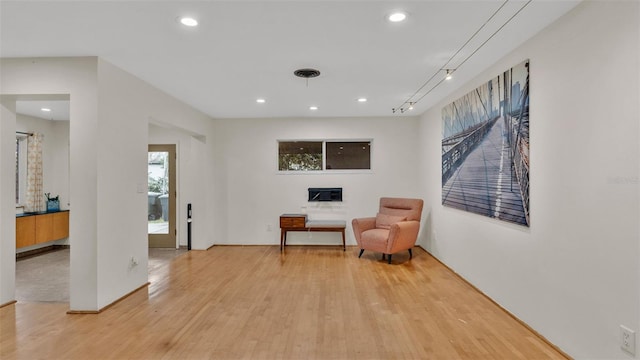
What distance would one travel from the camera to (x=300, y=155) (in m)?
6.09

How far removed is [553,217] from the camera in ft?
7.69

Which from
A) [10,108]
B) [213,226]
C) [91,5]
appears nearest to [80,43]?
[91,5]

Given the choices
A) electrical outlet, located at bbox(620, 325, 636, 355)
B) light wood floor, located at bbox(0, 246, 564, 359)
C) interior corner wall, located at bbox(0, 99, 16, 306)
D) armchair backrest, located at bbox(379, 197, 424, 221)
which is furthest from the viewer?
armchair backrest, located at bbox(379, 197, 424, 221)

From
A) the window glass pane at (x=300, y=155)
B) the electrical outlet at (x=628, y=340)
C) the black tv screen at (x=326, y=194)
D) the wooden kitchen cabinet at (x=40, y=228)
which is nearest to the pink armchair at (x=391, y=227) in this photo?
the black tv screen at (x=326, y=194)

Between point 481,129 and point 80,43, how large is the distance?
3972mm

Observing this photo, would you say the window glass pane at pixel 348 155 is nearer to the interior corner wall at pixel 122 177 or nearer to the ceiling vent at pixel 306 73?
the ceiling vent at pixel 306 73

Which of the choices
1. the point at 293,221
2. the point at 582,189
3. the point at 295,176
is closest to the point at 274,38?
the point at 582,189

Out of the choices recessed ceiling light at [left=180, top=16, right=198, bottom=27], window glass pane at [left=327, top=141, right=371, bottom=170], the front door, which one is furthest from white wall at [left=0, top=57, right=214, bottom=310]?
window glass pane at [left=327, top=141, right=371, bottom=170]

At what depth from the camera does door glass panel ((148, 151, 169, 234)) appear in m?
5.85

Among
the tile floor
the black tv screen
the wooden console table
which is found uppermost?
the black tv screen

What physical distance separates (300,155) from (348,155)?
36.7 inches

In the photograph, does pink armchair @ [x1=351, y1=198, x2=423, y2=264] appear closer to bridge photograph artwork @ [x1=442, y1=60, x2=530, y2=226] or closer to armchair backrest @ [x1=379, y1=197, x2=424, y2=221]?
armchair backrest @ [x1=379, y1=197, x2=424, y2=221]

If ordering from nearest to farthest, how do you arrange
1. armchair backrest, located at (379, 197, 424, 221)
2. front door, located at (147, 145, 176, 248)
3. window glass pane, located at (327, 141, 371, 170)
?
armchair backrest, located at (379, 197, 424, 221), front door, located at (147, 145, 176, 248), window glass pane, located at (327, 141, 371, 170)

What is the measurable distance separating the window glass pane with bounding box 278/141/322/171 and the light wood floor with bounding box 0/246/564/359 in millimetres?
2419
